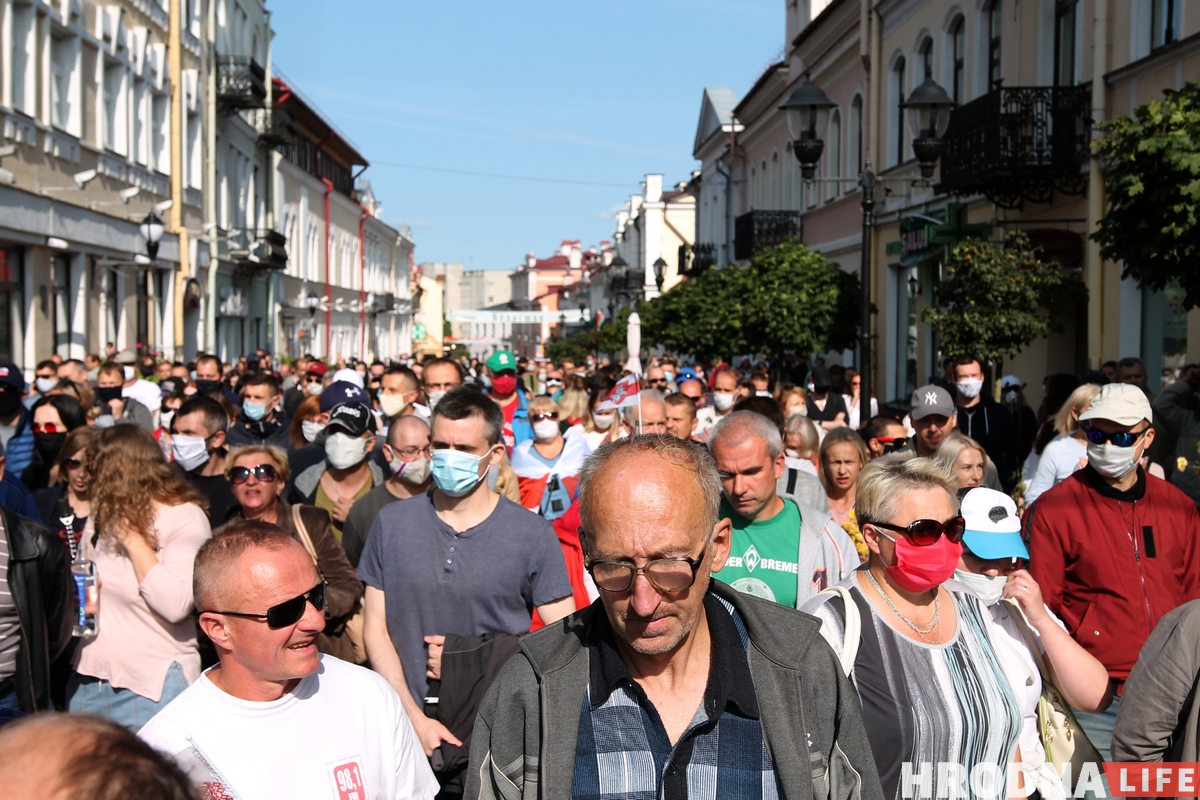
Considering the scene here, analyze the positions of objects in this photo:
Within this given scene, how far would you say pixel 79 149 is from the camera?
2250cm

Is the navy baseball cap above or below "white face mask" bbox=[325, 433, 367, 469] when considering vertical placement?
above

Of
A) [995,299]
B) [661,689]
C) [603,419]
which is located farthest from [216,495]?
[995,299]

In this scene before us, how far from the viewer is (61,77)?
2198 centimetres

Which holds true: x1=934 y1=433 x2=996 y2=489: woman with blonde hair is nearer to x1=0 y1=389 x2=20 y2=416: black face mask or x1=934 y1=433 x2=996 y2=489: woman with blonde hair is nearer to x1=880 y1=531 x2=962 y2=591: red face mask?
x1=880 y1=531 x2=962 y2=591: red face mask

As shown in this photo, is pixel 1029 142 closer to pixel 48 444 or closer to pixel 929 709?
pixel 48 444

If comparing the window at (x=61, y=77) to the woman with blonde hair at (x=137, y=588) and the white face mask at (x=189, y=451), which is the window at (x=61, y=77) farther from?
the woman with blonde hair at (x=137, y=588)

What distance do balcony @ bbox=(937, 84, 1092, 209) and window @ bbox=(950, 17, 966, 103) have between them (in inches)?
154

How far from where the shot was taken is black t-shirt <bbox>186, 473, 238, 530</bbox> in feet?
22.1

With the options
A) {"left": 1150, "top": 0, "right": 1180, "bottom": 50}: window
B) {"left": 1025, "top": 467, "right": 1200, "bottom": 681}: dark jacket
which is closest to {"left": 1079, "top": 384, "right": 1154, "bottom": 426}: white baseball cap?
{"left": 1025, "top": 467, "right": 1200, "bottom": 681}: dark jacket

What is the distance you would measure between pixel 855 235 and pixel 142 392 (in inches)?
657

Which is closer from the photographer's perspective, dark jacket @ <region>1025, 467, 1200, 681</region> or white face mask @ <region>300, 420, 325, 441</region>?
dark jacket @ <region>1025, 467, 1200, 681</region>

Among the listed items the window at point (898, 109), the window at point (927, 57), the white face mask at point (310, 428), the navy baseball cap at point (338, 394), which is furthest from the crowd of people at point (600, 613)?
the window at point (898, 109)

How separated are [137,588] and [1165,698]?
12.3 ft

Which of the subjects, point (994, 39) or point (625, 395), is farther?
point (994, 39)
